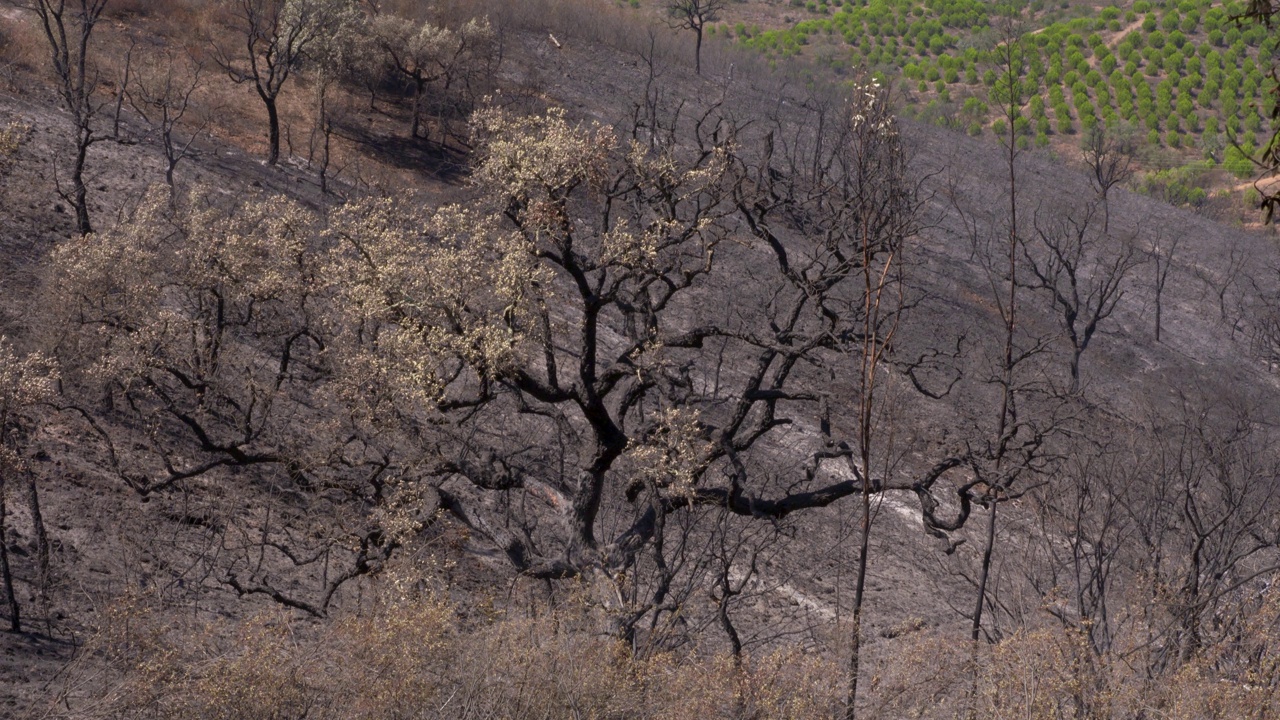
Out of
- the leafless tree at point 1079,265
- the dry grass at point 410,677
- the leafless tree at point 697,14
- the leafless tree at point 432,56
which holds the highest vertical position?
the leafless tree at point 697,14

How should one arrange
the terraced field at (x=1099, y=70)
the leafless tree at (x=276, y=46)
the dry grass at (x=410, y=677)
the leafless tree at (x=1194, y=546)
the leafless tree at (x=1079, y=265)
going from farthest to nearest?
the terraced field at (x=1099, y=70), the leafless tree at (x=1079, y=265), the leafless tree at (x=276, y=46), the leafless tree at (x=1194, y=546), the dry grass at (x=410, y=677)

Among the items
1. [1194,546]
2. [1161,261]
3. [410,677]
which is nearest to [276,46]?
[1194,546]

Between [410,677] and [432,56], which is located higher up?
[432,56]

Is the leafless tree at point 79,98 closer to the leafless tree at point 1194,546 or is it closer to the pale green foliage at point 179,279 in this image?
the pale green foliage at point 179,279

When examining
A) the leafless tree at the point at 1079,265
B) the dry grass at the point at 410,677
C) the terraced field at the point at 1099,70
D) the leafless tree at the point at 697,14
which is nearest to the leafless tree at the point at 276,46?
the leafless tree at the point at 697,14

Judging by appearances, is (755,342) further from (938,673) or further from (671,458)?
(938,673)

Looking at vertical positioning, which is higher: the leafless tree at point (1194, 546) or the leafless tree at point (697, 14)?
the leafless tree at point (697, 14)

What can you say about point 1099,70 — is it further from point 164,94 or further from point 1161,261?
point 164,94

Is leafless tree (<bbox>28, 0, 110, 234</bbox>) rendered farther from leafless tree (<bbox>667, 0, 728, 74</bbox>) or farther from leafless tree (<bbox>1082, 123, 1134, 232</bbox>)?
leafless tree (<bbox>1082, 123, 1134, 232</bbox>)

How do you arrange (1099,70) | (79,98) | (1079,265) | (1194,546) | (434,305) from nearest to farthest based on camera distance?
(434,305)
(1194,546)
(79,98)
(1079,265)
(1099,70)

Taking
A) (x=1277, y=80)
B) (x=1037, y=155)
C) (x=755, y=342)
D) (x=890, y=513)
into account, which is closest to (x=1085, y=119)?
(x=1037, y=155)

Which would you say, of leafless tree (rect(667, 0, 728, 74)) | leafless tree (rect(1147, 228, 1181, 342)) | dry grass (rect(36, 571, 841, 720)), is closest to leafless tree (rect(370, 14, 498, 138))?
leafless tree (rect(667, 0, 728, 74))
